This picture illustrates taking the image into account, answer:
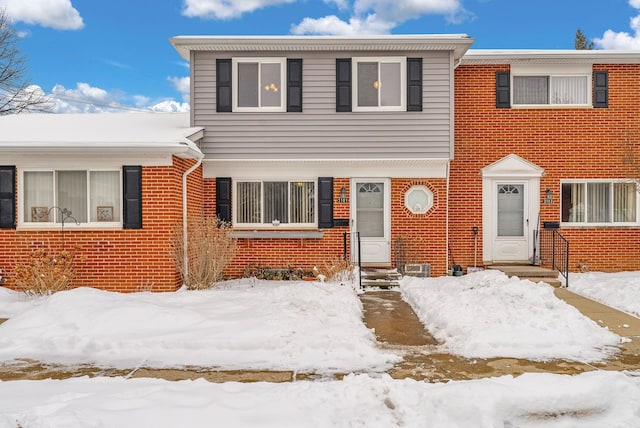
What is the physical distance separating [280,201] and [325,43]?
13.4 ft

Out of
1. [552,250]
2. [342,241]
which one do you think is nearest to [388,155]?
[342,241]

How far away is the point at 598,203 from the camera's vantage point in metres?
11.8

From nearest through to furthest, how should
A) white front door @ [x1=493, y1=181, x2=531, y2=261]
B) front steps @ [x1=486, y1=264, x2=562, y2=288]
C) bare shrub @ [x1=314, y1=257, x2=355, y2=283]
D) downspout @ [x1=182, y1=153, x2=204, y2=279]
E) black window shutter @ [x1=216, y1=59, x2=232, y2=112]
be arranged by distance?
downspout @ [x1=182, y1=153, x2=204, y2=279]
bare shrub @ [x1=314, y1=257, x2=355, y2=283]
front steps @ [x1=486, y1=264, x2=562, y2=288]
black window shutter @ [x1=216, y1=59, x2=232, y2=112]
white front door @ [x1=493, y1=181, x2=531, y2=261]

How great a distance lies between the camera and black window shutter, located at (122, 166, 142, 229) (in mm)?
9125

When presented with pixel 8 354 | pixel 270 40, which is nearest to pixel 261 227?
pixel 270 40

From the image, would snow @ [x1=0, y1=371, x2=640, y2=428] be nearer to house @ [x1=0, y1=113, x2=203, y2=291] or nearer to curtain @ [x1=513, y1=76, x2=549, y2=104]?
house @ [x1=0, y1=113, x2=203, y2=291]

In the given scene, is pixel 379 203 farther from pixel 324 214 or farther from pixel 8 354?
pixel 8 354

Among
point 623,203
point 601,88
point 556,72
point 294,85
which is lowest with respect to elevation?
point 623,203

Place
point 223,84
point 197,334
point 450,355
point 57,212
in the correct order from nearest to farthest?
point 450,355 → point 197,334 → point 57,212 → point 223,84

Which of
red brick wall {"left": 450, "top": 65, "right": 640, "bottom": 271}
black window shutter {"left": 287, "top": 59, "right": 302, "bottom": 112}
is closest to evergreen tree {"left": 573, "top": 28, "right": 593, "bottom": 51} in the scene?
red brick wall {"left": 450, "top": 65, "right": 640, "bottom": 271}

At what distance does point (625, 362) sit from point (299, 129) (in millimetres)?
8062

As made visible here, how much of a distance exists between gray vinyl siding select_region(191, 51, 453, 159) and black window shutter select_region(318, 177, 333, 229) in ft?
2.14

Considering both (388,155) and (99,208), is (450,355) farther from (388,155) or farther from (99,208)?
(99,208)

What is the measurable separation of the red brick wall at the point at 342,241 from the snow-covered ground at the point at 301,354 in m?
1.95
